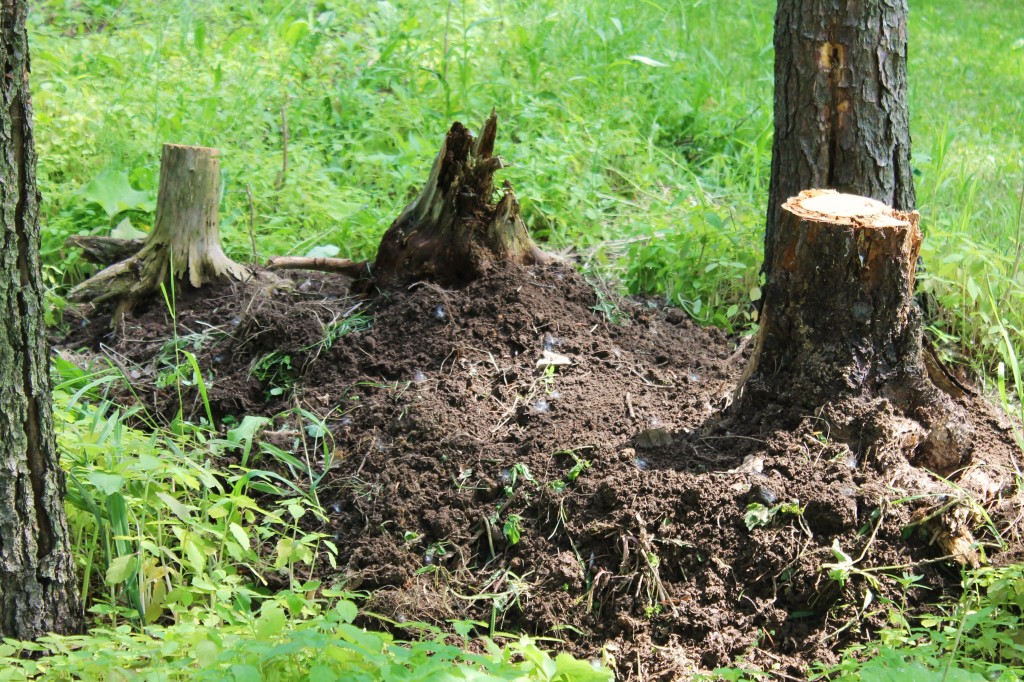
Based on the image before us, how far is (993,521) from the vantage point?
2963 millimetres

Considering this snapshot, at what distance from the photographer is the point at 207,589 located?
2533mm

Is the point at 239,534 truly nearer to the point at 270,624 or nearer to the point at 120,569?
the point at 120,569

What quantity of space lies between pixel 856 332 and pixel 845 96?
1223mm

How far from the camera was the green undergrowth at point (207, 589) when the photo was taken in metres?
2.01

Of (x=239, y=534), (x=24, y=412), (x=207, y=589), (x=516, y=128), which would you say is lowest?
(x=207, y=589)

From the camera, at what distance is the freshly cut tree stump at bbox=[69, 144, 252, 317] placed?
4348 millimetres

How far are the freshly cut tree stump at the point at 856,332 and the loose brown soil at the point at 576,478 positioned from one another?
0.29 ft

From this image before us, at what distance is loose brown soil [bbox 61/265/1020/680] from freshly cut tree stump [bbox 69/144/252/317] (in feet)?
1.57

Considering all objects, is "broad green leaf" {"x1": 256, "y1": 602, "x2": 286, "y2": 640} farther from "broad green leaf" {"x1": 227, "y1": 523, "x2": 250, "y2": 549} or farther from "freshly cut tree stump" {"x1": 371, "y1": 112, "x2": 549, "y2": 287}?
"freshly cut tree stump" {"x1": 371, "y1": 112, "x2": 549, "y2": 287}

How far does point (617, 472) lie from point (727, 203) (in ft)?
8.48

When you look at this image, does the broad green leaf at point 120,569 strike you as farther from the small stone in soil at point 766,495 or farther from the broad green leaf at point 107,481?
the small stone in soil at point 766,495

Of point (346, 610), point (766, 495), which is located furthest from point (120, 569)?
point (766, 495)

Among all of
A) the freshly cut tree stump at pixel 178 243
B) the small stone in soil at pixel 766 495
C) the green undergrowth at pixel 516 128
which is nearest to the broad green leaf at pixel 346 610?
the small stone in soil at pixel 766 495

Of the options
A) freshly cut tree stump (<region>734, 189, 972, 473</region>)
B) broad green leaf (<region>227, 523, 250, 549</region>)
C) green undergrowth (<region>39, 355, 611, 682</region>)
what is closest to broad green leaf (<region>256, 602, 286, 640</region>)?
green undergrowth (<region>39, 355, 611, 682</region>)
